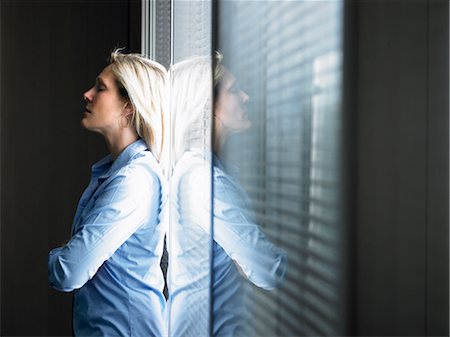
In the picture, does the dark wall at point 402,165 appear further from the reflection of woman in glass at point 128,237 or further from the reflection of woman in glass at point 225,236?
the reflection of woman in glass at point 128,237

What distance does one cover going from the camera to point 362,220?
0.17 m

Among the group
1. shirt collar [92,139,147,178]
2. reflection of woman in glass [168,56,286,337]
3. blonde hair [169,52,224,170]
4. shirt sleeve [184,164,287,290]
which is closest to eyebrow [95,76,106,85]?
shirt collar [92,139,147,178]

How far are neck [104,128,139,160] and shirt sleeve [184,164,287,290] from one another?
0.62 meters

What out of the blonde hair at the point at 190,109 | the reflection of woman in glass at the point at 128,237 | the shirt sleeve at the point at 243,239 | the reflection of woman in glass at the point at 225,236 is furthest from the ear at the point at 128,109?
the shirt sleeve at the point at 243,239

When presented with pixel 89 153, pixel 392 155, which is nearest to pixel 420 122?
pixel 392 155

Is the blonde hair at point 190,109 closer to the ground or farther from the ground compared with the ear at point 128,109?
closer to the ground

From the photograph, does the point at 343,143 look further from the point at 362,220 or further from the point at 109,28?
the point at 109,28

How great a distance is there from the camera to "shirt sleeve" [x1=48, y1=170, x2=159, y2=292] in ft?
2.68

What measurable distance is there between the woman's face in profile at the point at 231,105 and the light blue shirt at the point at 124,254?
1.92ft

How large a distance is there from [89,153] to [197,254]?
567mm

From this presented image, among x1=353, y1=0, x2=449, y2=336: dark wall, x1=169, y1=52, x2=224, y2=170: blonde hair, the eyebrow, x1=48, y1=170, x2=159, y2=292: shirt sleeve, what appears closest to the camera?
x1=353, y1=0, x2=449, y2=336: dark wall

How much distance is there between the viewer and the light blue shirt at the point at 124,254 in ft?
2.69

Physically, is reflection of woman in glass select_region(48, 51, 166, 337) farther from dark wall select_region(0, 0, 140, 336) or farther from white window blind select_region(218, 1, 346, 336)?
white window blind select_region(218, 1, 346, 336)

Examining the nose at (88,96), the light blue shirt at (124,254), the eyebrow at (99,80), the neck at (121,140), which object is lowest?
the light blue shirt at (124,254)
